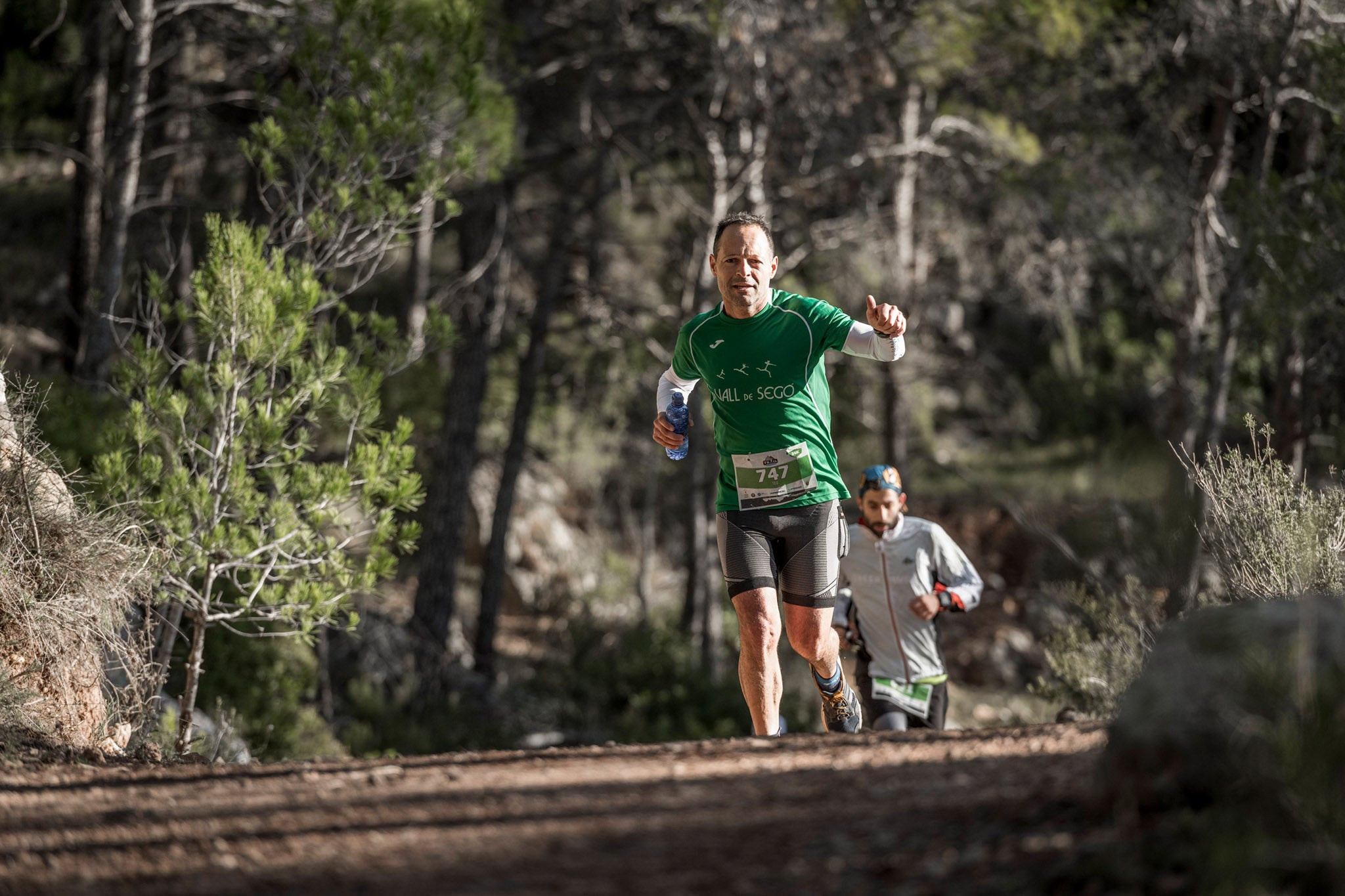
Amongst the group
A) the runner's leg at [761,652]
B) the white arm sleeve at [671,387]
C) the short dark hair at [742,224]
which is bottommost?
the runner's leg at [761,652]

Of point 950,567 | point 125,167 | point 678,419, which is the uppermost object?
point 125,167

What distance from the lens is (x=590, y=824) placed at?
10.0 feet

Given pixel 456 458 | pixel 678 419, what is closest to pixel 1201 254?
pixel 456 458

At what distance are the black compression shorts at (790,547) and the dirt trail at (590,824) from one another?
1.06m

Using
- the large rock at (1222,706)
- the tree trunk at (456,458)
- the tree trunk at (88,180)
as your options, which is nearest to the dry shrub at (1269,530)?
the large rock at (1222,706)

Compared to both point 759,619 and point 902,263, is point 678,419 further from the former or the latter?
point 902,263

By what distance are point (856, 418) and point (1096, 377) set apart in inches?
291

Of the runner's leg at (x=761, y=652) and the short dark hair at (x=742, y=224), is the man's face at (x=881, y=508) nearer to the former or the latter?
the runner's leg at (x=761, y=652)

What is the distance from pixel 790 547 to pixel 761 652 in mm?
446

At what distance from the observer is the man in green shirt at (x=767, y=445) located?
4.93 metres

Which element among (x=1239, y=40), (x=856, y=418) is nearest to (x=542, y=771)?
(x=1239, y=40)

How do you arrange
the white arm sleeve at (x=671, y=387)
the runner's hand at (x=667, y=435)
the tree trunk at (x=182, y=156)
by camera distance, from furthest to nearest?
the tree trunk at (x=182, y=156) < the white arm sleeve at (x=671, y=387) < the runner's hand at (x=667, y=435)

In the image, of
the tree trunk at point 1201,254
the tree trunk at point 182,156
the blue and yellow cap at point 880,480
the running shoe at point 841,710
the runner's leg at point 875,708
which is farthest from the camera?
the tree trunk at point 1201,254

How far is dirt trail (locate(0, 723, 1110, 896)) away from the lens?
104 inches
